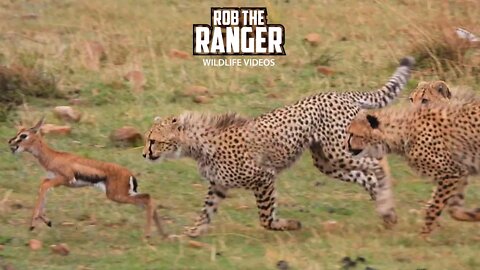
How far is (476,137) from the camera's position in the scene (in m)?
Answer: 8.38

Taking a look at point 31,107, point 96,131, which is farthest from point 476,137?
point 31,107

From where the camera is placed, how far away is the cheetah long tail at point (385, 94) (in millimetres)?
9375

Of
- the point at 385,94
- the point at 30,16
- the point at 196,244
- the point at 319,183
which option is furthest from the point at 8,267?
the point at 30,16

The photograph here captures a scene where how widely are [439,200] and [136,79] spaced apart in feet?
13.3

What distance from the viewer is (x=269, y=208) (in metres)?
8.55

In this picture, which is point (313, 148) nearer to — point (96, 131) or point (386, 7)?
point (96, 131)

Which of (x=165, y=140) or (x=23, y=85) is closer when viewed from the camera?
(x=165, y=140)

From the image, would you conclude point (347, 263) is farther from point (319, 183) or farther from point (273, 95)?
point (273, 95)

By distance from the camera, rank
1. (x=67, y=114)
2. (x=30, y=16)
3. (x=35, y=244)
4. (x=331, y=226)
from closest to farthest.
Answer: (x=35, y=244) → (x=331, y=226) → (x=67, y=114) → (x=30, y=16)

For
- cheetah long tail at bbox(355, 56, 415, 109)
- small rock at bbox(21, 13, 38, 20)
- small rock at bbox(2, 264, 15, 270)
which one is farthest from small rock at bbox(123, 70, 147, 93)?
small rock at bbox(2, 264, 15, 270)

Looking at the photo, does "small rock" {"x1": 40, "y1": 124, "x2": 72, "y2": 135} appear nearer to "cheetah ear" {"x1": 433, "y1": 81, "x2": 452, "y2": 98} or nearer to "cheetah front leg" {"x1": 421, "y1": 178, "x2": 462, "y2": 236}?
"cheetah ear" {"x1": 433, "y1": 81, "x2": 452, "y2": 98}

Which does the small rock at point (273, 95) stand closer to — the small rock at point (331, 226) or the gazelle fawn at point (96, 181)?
the small rock at point (331, 226)

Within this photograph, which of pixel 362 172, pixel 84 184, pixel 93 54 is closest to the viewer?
pixel 84 184

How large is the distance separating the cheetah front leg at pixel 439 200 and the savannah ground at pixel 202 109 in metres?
0.10
